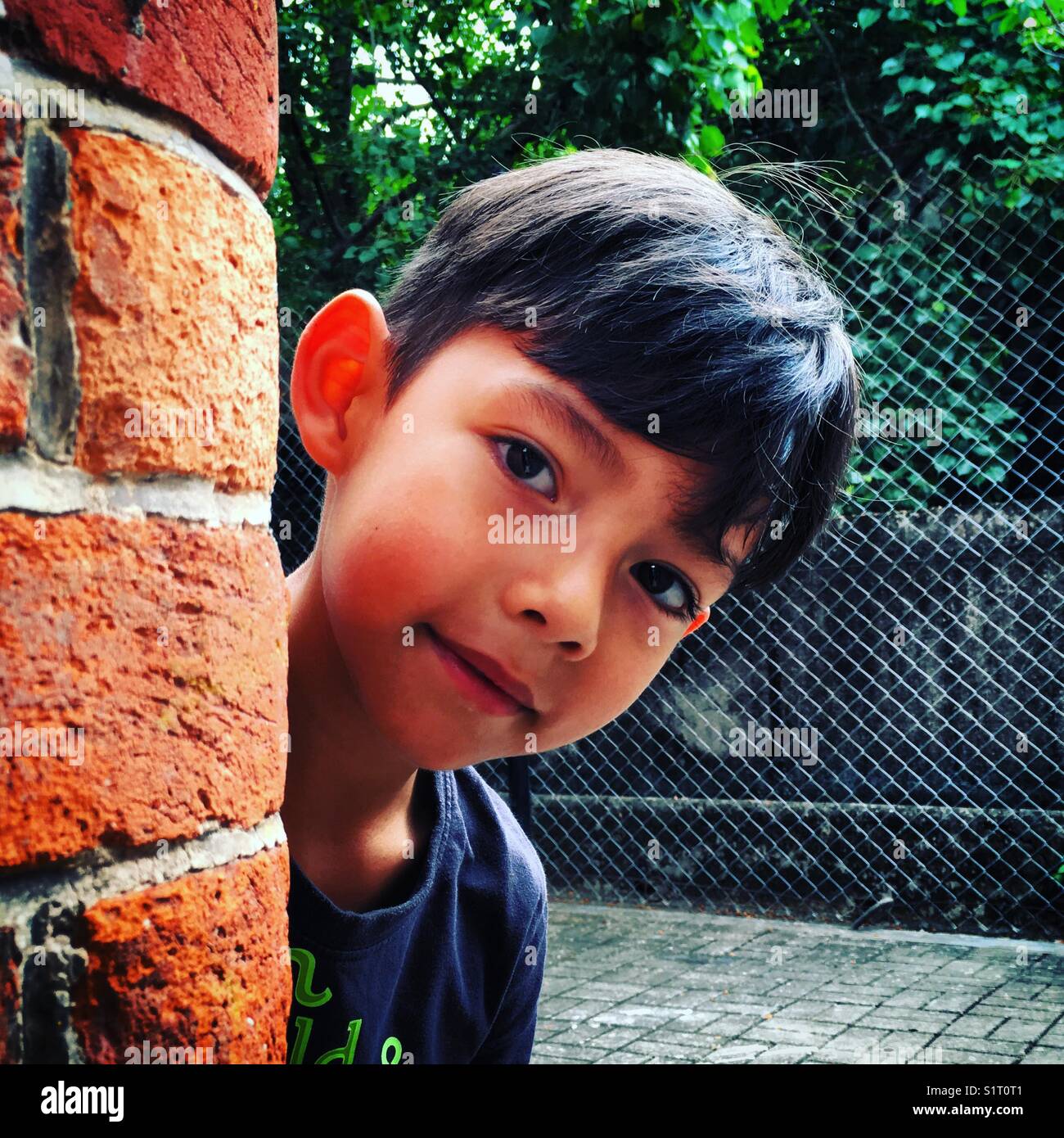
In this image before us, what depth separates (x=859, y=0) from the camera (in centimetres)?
→ 702

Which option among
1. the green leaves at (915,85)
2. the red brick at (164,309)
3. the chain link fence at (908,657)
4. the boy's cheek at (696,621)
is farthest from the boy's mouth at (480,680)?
the green leaves at (915,85)

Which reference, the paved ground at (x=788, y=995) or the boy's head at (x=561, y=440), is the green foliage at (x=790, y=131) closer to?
the paved ground at (x=788, y=995)

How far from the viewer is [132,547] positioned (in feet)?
2.23

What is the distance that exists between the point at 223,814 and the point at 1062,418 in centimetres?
621

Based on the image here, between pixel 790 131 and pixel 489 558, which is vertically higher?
pixel 790 131

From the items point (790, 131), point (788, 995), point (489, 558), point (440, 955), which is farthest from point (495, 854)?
point (790, 131)

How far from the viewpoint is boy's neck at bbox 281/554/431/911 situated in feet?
4.61

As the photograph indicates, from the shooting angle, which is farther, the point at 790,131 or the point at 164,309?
the point at 790,131

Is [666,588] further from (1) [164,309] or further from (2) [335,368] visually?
(1) [164,309]

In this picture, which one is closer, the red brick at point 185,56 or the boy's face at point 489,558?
the red brick at point 185,56

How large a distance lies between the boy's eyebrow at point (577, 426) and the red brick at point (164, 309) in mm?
398

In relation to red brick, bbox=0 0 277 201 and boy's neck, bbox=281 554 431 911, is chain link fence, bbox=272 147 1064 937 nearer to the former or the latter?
boy's neck, bbox=281 554 431 911

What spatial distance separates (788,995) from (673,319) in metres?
4.49

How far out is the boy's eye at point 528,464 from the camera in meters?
1.16
